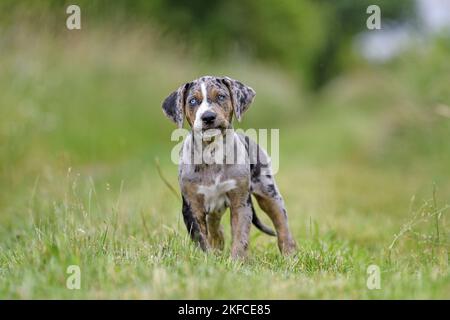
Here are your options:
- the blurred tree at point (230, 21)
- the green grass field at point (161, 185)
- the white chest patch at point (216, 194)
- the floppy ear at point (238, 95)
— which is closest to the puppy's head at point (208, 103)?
the floppy ear at point (238, 95)

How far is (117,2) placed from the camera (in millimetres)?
20141

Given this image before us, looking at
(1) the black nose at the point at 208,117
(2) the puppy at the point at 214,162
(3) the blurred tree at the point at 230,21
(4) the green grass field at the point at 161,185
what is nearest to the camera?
(4) the green grass field at the point at 161,185

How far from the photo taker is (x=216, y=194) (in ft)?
17.5

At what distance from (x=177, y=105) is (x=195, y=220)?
858 millimetres

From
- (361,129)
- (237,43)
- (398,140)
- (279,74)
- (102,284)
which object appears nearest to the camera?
(102,284)

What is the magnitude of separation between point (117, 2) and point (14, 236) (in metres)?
14.7

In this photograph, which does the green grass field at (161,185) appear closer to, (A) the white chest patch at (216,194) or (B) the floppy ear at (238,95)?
(A) the white chest patch at (216,194)

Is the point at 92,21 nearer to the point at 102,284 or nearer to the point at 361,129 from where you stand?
the point at 361,129

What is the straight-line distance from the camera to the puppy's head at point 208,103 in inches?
201

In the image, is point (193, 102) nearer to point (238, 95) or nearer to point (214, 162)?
point (238, 95)

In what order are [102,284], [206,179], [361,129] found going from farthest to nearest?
[361,129] → [206,179] → [102,284]

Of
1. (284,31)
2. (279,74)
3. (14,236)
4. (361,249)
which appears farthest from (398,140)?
(284,31)

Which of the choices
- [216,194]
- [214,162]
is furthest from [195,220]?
[214,162]

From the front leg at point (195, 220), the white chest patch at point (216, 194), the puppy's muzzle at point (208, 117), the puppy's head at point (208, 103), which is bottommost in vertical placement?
the front leg at point (195, 220)
